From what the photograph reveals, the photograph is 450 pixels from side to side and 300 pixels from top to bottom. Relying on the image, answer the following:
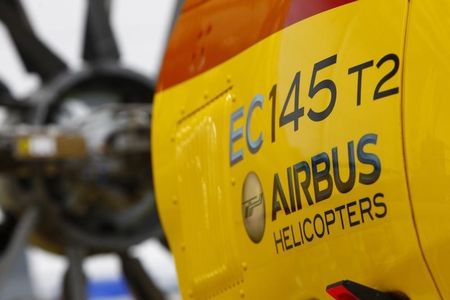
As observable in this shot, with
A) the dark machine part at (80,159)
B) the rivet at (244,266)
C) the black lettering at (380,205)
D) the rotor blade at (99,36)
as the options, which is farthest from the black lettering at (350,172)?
the rotor blade at (99,36)

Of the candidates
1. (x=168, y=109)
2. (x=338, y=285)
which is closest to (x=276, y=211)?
(x=338, y=285)

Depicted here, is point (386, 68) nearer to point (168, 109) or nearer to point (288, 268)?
point (288, 268)

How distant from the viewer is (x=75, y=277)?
832cm

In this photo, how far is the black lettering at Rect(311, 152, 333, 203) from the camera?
3477mm

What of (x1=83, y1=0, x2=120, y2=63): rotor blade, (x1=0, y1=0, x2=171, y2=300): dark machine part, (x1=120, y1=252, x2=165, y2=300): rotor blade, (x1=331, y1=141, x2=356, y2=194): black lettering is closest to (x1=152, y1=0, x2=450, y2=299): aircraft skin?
(x1=331, y1=141, x2=356, y2=194): black lettering

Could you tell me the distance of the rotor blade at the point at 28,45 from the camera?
8633 mm

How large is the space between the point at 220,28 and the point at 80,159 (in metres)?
4.07

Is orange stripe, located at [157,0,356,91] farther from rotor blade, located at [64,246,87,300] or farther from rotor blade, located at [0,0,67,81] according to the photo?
rotor blade, located at [0,0,67,81]

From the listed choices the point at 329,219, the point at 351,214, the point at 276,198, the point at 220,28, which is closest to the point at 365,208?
the point at 351,214

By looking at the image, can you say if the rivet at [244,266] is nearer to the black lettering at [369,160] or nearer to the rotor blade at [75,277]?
the black lettering at [369,160]

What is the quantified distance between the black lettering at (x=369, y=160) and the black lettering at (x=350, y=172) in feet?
0.11

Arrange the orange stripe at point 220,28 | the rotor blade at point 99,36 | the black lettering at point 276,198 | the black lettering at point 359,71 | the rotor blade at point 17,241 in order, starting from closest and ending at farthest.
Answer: the black lettering at point 359,71 → the black lettering at point 276,198 → the orange stripe at point 220,28 → the rotor blade at point 17,241 → the rotor blade at point 99,36

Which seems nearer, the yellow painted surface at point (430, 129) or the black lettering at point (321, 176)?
the yellow painted surface at point (430, 129)

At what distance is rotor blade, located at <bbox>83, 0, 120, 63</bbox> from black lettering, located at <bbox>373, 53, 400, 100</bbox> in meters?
5.70
